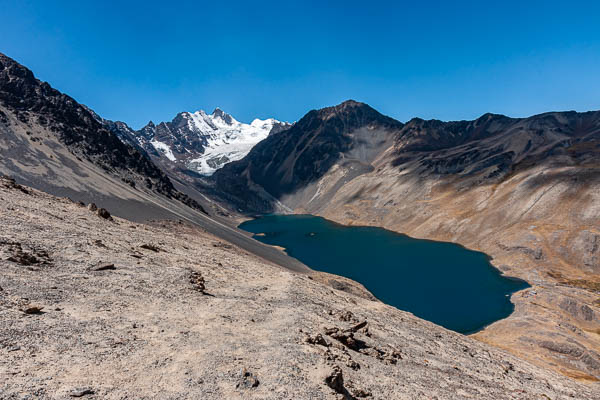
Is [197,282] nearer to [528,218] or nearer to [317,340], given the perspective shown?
[317,340]

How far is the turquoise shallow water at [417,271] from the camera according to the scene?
210ft

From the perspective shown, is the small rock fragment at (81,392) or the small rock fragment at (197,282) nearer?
the small rock fragment at (81,392)

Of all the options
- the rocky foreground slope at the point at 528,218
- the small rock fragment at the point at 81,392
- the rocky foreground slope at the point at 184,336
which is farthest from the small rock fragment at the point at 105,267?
the rocky foreground slope at the point at 528,218

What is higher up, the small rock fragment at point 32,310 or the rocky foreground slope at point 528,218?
the rocky foreground slope at point 528,218

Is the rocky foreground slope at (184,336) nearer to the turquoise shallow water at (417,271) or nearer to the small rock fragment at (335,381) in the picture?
the small rock fragment at (335,381)

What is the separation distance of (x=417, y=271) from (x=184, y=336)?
3296 inches

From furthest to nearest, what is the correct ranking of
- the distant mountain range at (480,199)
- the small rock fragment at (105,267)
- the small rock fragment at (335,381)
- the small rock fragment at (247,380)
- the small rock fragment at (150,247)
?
the distant mountain range at (480,199) → the small rock fragment at (150,247) → the small rock fragment at (105,267) → the small rock fragment at (335,381) → the small rock fragment at (247,380)

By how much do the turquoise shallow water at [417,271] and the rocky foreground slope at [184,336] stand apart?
3002 cm

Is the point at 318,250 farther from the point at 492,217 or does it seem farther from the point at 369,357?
the point at 369,357

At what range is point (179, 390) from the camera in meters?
12.1

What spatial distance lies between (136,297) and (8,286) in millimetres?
6453

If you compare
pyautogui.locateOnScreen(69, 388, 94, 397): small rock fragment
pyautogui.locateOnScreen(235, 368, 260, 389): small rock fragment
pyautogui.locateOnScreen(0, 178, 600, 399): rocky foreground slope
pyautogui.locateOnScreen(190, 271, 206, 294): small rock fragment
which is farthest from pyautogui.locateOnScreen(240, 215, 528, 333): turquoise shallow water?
pyautogui.locateOnScreen(69, 388, 94, 397): small rock fragment

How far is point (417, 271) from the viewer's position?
89.3 m

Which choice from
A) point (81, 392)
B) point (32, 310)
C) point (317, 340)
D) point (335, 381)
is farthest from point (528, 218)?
point (32, 310)
